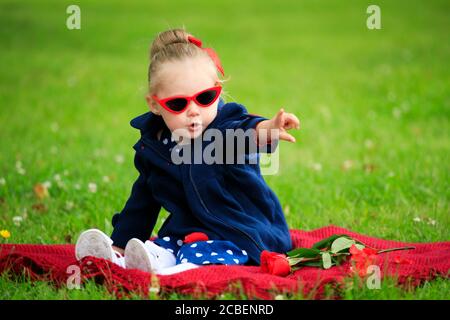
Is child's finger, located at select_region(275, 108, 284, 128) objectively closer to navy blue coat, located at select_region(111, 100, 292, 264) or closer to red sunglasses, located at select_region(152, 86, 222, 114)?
navy blue coat, located at select_region(111, 100, 292, 264)

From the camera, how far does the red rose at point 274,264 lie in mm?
3383

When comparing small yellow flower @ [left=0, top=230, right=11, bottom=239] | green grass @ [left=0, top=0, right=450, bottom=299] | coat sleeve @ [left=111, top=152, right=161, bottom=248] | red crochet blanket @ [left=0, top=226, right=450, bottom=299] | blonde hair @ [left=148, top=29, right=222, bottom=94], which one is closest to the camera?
red crochet blanket @ [left=0, top=226, right=450, bottom=299]

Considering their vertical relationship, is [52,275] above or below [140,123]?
below

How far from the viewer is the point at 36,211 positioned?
491 cm

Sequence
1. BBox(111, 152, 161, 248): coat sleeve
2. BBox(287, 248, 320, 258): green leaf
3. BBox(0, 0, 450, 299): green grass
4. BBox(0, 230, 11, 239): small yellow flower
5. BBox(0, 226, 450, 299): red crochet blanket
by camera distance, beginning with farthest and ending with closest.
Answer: BBox(0, 0, 450, 299): green grass, BBox(0, 230, 11, 239): small yellow flower, BBox(111, 152, 161, 248): coat sleeve, BBox(287, 248, 320, 258): green leaf, BBox(0, 226, 450, 299): red crochet blanket

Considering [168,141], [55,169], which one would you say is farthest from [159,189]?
[55,169]

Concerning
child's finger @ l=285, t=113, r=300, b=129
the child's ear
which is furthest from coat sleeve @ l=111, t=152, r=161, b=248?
child's finger @ l=285, t=113, r=300, b=129

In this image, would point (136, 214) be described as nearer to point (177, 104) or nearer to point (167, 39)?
point (177, 104)

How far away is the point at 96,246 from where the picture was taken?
11.4 feet

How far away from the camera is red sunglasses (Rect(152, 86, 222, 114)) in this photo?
357 cm

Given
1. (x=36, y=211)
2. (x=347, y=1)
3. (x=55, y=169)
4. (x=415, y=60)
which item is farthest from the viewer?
(x=347, y=1)

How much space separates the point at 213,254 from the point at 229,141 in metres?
0.52

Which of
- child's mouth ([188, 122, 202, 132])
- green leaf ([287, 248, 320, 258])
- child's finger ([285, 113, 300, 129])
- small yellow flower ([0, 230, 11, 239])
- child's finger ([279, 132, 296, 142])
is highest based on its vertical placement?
child's finger ([285, 113, 300, 129])

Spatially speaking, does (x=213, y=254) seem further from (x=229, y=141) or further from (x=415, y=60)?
(x=415, y=60)
